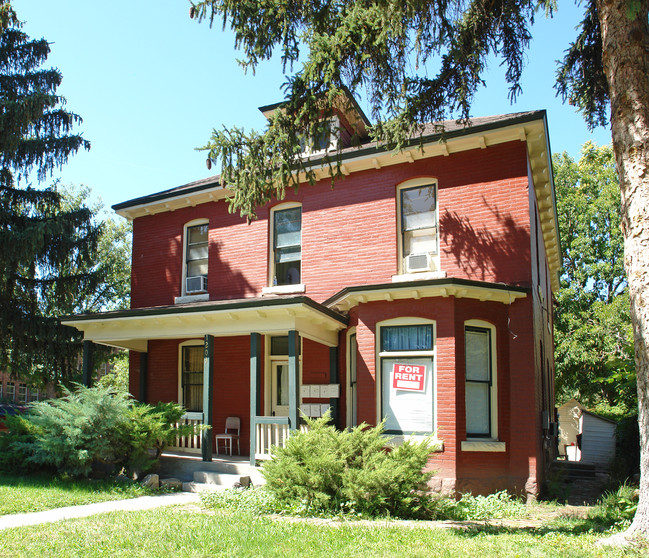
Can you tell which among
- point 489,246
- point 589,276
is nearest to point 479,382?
point 489,246

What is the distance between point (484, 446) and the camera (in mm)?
10914

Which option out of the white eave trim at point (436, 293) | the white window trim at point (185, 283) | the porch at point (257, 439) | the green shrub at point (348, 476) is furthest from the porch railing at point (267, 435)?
the white window trim at point (185, 283)

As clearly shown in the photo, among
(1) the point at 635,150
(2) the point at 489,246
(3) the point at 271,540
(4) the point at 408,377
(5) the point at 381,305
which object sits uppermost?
(1) the point at 635,150

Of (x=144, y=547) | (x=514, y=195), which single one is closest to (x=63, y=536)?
(x=144, y=547)

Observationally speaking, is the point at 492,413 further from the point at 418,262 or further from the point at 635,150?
the point at 635,150

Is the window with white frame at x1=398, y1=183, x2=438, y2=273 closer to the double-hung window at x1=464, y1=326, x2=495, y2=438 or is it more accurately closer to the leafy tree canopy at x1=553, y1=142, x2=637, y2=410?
the double-hung window at x1=464, y1=326, x2=495, y2=438

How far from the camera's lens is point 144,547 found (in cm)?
674

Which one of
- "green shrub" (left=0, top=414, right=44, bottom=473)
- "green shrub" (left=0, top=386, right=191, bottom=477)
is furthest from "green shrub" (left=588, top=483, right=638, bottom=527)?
"green shrub" (left=0, top=414, right=44, bottom=473)

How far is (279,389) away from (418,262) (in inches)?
186

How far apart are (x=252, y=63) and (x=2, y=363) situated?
12.4 m

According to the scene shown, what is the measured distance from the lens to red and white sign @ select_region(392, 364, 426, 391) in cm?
1127

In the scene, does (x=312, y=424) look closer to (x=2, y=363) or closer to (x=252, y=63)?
(x=252, y=63)

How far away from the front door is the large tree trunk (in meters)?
8.90

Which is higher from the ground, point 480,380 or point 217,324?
point 217,324
